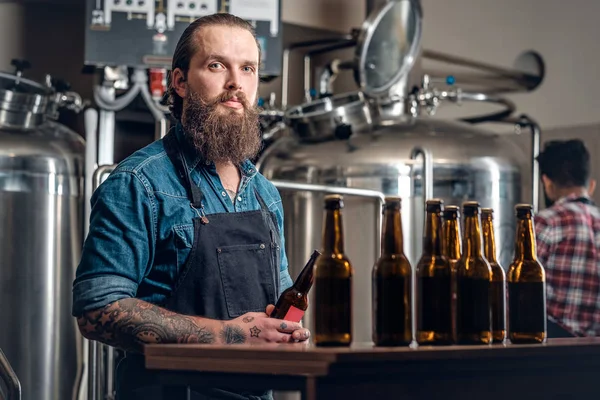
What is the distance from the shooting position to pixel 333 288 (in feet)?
5.43

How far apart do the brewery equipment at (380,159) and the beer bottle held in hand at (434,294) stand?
224 cm

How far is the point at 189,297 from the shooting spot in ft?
6.79

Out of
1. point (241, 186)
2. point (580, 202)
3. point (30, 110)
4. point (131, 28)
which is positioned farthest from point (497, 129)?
point (241, 186)

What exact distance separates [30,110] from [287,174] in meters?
1.19

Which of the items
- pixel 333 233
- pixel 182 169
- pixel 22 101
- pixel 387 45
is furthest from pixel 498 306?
pixel 387 45

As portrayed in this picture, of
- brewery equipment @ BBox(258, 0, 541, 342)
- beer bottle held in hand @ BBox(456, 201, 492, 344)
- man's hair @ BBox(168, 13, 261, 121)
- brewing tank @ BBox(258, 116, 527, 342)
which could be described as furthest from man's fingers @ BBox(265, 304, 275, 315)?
brewing tank @ BBox(258, 116, 527, 342)

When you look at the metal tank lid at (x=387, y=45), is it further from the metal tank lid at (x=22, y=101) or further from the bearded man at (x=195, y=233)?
the bearded man at (x=195, y=233)

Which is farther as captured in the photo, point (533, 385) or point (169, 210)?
point (169, 210)

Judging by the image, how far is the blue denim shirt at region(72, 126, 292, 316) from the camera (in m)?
1.98

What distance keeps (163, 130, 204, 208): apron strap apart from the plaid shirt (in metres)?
2.26

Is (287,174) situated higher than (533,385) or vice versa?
(287,174)

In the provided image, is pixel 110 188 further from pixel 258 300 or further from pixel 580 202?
pixel 580 202

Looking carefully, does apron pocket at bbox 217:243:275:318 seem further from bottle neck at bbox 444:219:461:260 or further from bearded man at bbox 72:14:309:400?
bottle neck at bbox 444:219:461:260

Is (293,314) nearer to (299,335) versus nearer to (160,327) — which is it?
(299,335)
